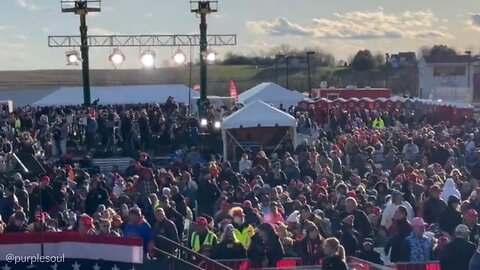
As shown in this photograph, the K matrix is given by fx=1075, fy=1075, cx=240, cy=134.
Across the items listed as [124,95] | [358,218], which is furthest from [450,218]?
[124,95]

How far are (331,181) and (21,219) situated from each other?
26.3ft

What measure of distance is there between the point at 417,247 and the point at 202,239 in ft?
9.05

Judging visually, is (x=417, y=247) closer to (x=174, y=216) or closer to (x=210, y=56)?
(x=174, y=216)

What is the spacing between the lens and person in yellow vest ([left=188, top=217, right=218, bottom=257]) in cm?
1352

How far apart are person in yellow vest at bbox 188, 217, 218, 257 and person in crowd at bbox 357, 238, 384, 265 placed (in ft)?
6.13

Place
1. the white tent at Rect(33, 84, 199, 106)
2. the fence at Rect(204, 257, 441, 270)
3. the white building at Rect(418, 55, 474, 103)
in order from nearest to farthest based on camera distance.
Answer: the fence at Rect(204, 257, 441, 270)
the white tent at Rect(33, 84, 199, 106)
the white building at Rect(418, 55, 474, 103)

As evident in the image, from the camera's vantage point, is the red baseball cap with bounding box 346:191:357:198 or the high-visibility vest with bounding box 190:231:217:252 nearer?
the high-visibility vest with bounding box 190:231:217:252

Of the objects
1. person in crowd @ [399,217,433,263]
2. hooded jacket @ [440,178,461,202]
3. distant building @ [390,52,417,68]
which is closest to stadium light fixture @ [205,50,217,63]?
hooded jacket @ [440,178,461,202]

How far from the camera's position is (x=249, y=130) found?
1147 inches

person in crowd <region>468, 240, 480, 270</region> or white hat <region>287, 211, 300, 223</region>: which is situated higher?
person in crowd <region>468, 240, 480, 270</region>

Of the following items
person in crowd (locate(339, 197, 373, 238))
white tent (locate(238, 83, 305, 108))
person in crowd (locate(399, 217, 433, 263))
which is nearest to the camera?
person in crowd (locate(399, 217, 433, 263))

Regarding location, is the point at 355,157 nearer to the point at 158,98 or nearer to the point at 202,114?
the point at 202,114

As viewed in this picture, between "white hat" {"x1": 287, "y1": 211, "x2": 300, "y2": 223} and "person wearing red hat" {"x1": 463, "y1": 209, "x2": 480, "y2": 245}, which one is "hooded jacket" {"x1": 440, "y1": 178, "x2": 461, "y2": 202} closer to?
"white hat" {"x1": 287, "y1": 211, "x2": 300, "y2": 223}

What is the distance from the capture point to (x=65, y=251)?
10438mm
